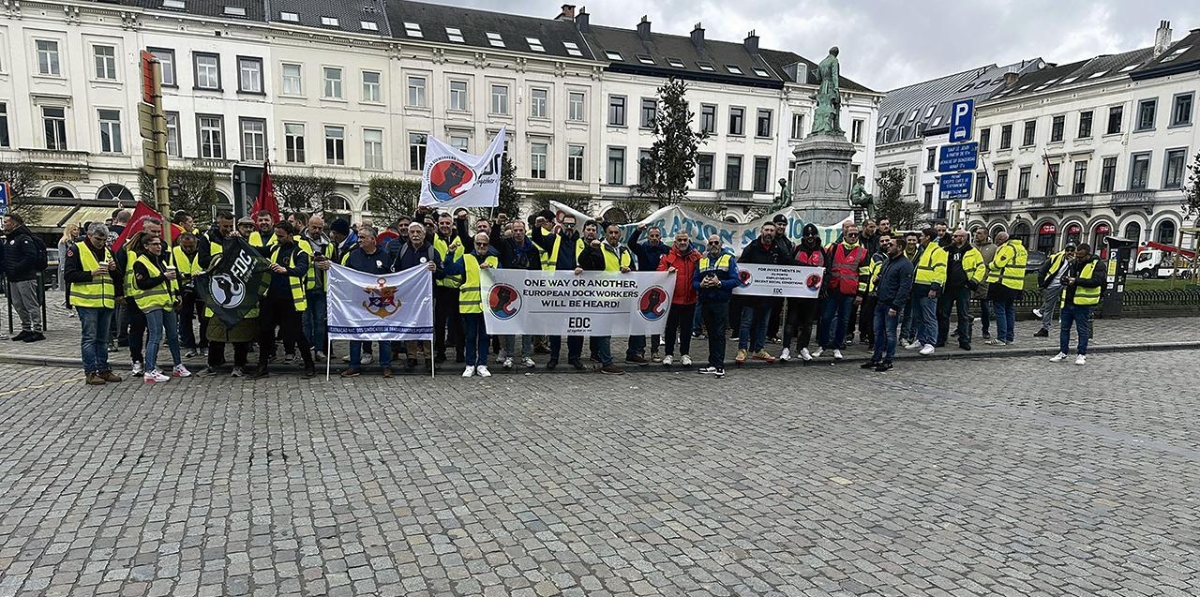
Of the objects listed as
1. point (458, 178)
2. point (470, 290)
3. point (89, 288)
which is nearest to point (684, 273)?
point (470, 290)

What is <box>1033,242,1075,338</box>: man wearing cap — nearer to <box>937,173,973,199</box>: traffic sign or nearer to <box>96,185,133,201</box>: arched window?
<box>937,173,973,199</box>: traffic sign

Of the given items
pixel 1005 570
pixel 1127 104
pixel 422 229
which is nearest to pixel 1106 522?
pixel 1005 570

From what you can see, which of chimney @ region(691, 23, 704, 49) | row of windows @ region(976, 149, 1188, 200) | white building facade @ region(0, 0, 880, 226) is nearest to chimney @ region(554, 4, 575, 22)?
white building facade @ region(0, 0, 880, 226)

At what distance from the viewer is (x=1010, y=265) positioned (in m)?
11.6

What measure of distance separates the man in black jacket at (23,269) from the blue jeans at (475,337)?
24.6 ft

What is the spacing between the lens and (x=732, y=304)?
10648 millimetres

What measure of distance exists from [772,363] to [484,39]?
4062 cm

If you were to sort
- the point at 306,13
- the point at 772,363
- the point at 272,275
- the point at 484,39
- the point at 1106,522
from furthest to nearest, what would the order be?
the point at 484,39 → the point at 306,13 → the point at 772,363 → the point at 272,275 → the point at 1106,522

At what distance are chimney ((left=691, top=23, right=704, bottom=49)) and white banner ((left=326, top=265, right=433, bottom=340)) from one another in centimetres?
4737

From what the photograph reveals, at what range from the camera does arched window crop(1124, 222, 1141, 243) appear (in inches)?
1935

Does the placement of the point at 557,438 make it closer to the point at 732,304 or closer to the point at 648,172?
the point at 732,304

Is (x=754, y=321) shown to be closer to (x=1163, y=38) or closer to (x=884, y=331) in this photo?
(x=884, y=331)

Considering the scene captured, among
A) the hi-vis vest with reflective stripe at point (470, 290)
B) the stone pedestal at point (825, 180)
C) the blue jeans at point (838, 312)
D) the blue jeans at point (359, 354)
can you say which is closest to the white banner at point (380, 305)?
the blue jeans at point (359, 354)

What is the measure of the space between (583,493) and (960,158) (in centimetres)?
1107
